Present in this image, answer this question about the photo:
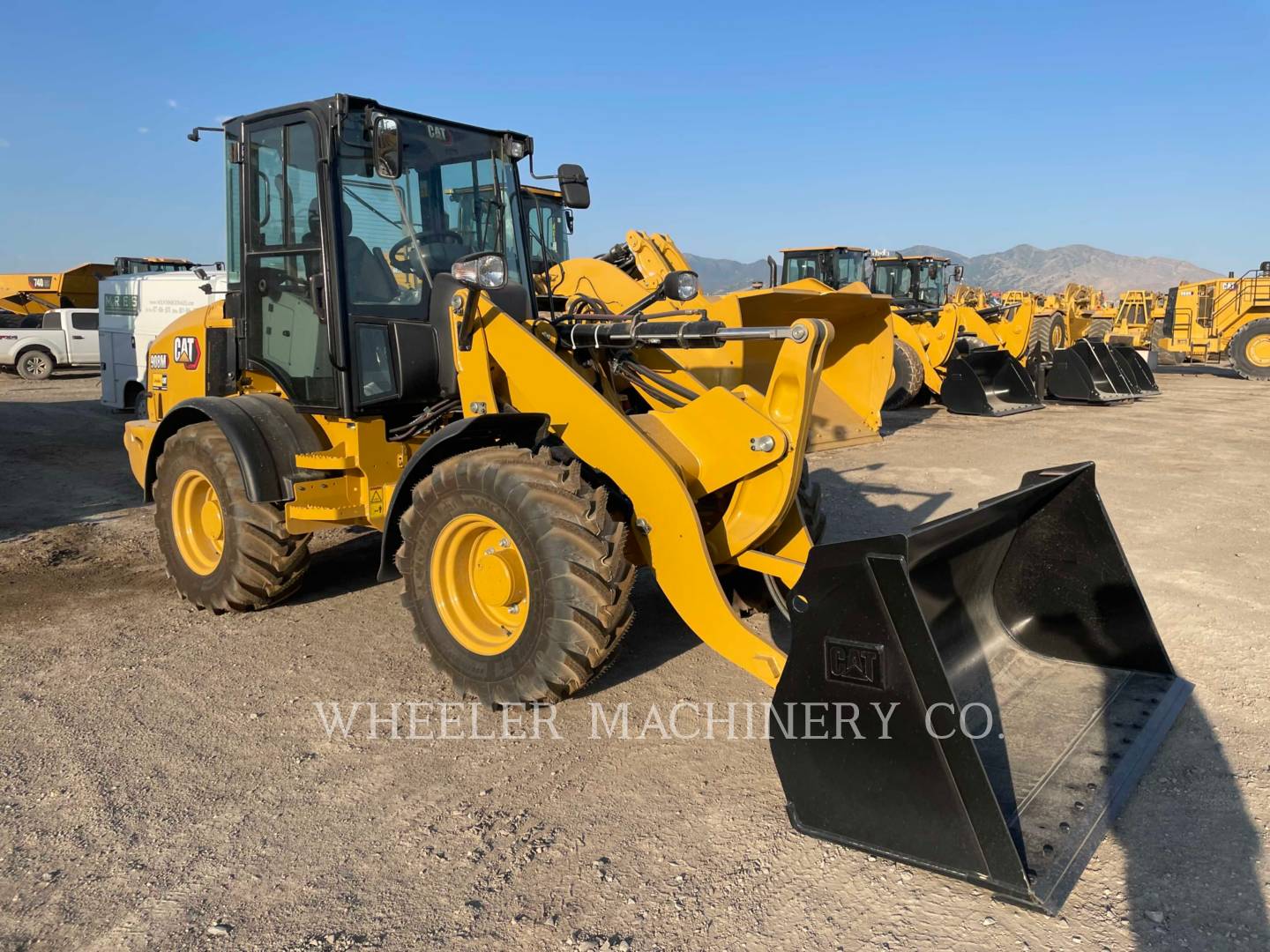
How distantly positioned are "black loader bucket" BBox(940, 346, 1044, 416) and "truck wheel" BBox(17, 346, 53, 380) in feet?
65.4

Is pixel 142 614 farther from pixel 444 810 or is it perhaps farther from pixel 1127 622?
pixel 1127 622

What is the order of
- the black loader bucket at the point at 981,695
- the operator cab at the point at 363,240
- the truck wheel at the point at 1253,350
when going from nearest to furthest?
the black loader bucket at the point at 981,695, the operator cab at the point at 363,240, the truck wheel at the point at 1253,350

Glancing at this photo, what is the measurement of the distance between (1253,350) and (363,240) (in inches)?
962

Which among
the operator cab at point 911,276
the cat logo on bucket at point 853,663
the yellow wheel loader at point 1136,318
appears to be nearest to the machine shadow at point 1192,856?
the cat logo on bucket at point 853,663

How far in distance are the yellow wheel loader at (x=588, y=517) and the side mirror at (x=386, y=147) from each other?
0.5 inches

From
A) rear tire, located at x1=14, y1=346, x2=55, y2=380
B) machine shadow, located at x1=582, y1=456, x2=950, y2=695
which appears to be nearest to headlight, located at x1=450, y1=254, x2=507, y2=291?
machine shadow, located at x1=582, y1=456, x2=950, y2=695

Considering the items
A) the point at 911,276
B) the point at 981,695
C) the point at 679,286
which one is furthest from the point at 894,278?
the point at 981,695

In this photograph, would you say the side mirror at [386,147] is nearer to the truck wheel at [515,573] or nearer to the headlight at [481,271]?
the headlight at [481,271]

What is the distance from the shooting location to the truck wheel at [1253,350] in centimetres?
2217

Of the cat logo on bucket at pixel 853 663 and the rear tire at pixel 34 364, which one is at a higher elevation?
the rear tire at pixel 34 364

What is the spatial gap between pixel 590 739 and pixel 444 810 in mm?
721

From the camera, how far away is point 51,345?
69.7 ft

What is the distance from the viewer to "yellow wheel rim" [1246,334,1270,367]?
72.8 ft

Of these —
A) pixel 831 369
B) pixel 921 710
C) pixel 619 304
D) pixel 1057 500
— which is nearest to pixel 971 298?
pixel 619 304
